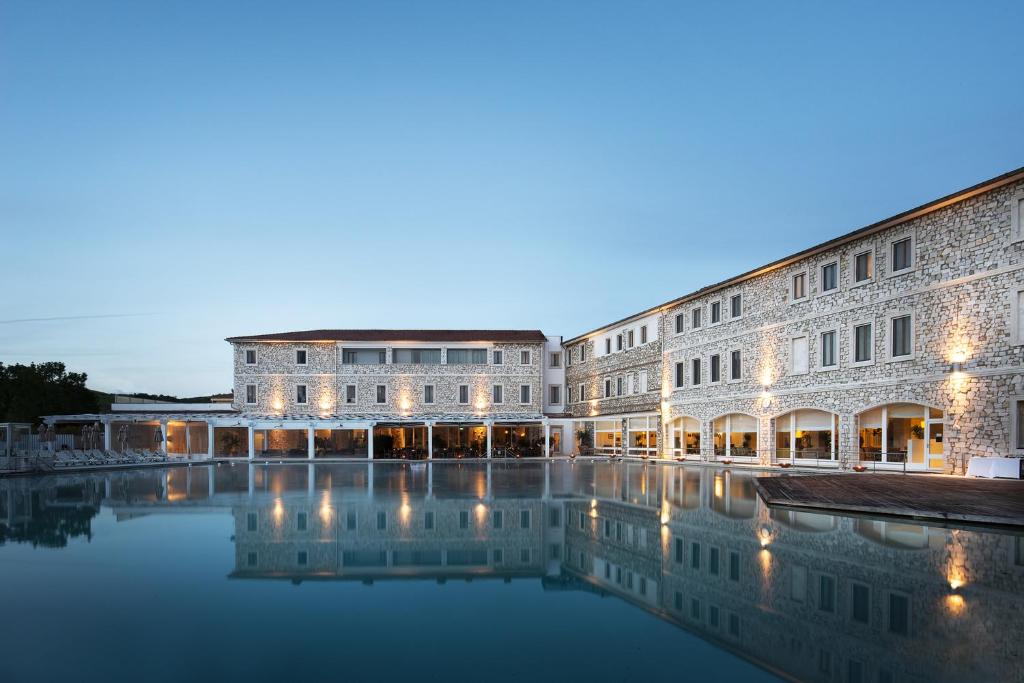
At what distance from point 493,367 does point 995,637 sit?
3347 cm

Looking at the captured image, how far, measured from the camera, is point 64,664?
468 cm

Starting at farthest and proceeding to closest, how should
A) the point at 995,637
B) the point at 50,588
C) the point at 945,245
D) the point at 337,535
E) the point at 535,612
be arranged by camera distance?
the point at 945,245
the point at 337,535
the point at 50,588
the point at 535,612
the point at 995,637

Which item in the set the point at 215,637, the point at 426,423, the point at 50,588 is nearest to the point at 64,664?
the point at 215,637

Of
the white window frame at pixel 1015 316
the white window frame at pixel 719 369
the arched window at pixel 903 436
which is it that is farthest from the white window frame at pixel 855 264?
the white window frame at pixel 719 369

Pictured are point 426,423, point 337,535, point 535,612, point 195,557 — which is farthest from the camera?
point 426,423

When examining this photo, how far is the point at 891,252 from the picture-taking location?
1998cm

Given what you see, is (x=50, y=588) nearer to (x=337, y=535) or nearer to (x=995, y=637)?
(x=337, y=535)

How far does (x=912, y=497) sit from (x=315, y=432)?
30644mm

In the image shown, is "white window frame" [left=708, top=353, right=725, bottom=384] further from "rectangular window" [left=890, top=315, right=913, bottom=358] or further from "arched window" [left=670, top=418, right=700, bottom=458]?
"rectangular window" [left=890, top=315, right=913, bottom=358]

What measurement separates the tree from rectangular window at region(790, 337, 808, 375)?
44.1 meters

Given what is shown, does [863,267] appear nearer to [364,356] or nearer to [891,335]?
[891,335]

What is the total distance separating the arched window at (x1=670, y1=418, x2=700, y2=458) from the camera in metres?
30.0

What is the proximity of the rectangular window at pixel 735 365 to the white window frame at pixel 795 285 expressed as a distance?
3431mm

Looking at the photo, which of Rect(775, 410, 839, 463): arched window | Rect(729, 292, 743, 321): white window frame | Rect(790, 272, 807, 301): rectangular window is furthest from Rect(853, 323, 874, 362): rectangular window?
Result: Rect(729, 292, 743, 321): white window frame
